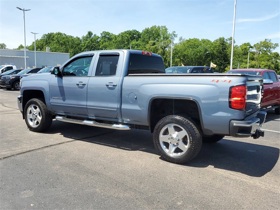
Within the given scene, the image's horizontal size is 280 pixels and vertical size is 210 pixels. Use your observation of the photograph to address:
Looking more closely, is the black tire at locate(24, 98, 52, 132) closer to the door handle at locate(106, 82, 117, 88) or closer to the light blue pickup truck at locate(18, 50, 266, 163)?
the light blue pickup truck at locate(18, 50, 266, 163)

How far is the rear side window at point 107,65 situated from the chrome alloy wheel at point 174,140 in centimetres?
160

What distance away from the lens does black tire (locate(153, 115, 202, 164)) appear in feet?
14.6

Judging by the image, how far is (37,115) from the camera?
6594mm

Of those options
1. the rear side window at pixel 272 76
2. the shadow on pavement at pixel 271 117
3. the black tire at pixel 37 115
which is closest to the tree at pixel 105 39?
the shadow on pavement at pixel 271 117

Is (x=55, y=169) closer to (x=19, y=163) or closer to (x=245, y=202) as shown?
(x=19, y=163)

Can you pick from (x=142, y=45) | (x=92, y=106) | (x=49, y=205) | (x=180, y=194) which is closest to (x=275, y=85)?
(x=92, y=106)

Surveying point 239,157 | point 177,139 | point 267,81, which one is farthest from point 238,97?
point 267,81

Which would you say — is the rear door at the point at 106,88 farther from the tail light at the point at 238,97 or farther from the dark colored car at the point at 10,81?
the dark colored car at the point at 10,81

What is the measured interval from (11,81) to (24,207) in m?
17.8

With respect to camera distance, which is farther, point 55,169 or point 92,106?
point 92,106

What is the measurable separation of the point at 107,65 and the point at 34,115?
2.43 meters

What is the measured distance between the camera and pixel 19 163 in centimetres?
452

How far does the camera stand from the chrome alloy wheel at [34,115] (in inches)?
259

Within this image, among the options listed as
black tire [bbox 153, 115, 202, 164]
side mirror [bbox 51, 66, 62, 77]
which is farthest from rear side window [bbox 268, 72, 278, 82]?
side mirror [bbox 51, 66, 62, 77]
